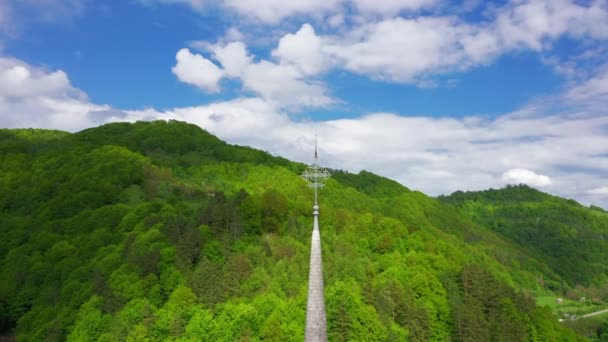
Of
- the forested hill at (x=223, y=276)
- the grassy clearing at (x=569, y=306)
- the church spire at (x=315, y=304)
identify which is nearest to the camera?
the church spire at (x=315, y=304)

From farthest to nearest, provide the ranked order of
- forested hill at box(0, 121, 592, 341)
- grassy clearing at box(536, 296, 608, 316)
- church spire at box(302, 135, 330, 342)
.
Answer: grassy clearing at box(536, 296, 608, 316) < forested hill at box(0, 121, 592, 341) < church spire at box(302, 135, 330, 342)

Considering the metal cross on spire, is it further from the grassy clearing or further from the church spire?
the grassy clearing

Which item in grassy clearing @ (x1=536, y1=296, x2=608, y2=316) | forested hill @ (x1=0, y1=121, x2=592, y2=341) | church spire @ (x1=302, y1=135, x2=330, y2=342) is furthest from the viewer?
grassy clearing @ (x1=536, y1=296, x2=608, y2=316)

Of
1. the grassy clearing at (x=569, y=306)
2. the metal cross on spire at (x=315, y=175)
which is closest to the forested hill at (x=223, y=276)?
the metal cross on spire at (x=315, y=175)

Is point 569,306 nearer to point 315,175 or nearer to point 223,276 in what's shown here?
point 223,276

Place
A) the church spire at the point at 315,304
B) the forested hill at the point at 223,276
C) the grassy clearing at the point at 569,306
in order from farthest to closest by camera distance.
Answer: the grassy clearing at the point at 569,306 < the forested hill at the point at 223,276 < the church spire at the point at 315,304

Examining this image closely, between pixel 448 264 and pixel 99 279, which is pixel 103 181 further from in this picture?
pixel 448 264

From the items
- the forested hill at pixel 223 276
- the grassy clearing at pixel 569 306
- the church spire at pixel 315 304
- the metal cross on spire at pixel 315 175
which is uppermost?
the metal cross on spire at pixel 315 175

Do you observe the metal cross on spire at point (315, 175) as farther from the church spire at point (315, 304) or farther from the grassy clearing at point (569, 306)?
the grassy clearing at point (569, 306)

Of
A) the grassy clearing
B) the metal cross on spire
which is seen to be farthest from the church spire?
the grassy clearing

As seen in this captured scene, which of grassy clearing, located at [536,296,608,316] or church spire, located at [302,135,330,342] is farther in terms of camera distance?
grassy clearing, located at [536,296,608,316]

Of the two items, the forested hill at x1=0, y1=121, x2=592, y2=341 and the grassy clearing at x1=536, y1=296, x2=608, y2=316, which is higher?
the forested hill at x1=0, y1=121, x2=592, y2=341

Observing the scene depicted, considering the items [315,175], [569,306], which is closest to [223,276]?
[315,175]
